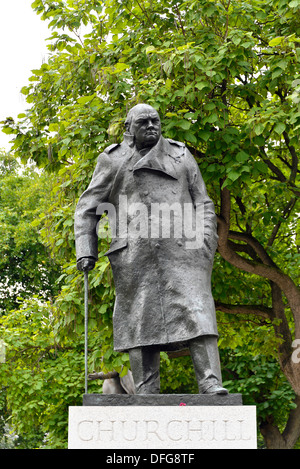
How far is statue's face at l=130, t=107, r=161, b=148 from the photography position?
6953 mm

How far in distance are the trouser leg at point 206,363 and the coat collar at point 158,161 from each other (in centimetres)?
135

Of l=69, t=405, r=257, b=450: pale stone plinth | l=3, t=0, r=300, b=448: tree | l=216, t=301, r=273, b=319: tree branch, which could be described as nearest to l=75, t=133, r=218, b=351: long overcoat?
l=69, t=405, r=257, b=450: pale stone plinth

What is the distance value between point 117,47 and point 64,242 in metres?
3.33

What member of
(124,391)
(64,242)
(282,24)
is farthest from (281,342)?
(282,24)

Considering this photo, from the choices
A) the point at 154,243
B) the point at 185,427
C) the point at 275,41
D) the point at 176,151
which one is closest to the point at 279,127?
the point at 275,41

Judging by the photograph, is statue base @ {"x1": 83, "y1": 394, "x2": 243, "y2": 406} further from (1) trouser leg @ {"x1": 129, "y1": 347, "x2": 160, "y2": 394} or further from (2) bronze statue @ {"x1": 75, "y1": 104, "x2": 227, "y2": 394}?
(1) trouser leg @ {"x1": 129, "y1": 347, "x2": 160, "y2": 394}

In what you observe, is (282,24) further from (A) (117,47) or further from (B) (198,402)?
(B) (198,402)

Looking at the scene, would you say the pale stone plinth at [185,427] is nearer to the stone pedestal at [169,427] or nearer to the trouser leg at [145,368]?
the stone pedestal at [169,427]

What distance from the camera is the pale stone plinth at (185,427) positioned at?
6000 millimetres

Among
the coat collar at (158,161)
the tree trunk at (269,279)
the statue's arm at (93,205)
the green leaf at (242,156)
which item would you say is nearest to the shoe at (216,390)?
the statue's arm at (93,205)

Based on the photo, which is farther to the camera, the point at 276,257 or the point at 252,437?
the point at 276,257

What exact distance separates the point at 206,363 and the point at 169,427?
0.64 metres

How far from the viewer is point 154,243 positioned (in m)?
6.77
